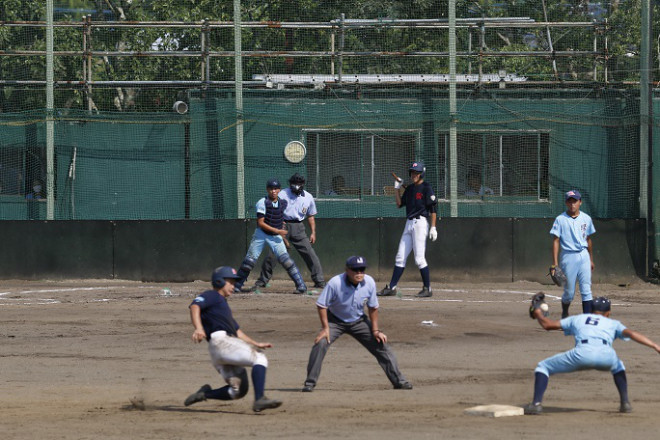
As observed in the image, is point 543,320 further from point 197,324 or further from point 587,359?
point 197,324

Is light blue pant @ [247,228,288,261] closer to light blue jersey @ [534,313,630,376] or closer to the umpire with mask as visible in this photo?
the umpire with mask

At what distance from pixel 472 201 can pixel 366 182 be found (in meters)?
2.36

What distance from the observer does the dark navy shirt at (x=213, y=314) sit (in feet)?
31.3

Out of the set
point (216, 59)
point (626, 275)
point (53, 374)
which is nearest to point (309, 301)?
point (53, 374)

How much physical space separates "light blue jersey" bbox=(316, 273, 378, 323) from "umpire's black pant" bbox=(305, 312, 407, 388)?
0.08 meters

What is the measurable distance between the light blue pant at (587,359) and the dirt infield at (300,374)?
0.45 m

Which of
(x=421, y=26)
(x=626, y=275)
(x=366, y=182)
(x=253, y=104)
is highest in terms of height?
(x=421, y=26)

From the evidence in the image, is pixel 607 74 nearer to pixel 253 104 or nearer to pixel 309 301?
pixel 253 104

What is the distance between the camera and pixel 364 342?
1082 centimetres

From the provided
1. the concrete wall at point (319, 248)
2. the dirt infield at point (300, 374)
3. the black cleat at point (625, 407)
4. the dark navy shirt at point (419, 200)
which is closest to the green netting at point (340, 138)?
the concrete wall at point (319, 248)

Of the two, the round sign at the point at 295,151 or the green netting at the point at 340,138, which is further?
the round sign at the point at 295,151

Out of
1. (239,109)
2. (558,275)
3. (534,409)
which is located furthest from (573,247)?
(239,109)

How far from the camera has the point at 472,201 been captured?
24172 millimetres

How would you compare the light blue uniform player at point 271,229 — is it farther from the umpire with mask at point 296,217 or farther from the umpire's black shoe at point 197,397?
the umpire's black shoe at point 197,397
